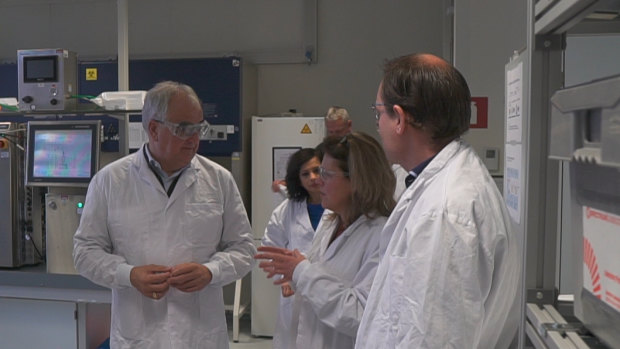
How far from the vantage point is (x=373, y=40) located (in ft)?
14.5

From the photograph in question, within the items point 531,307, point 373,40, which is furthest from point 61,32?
point 531,307

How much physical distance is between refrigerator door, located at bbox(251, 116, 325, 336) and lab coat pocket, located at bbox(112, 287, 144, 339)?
220cm

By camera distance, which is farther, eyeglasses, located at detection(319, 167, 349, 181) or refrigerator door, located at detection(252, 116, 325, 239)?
refrigerator door, located at detection(252, 116, 325, 239)

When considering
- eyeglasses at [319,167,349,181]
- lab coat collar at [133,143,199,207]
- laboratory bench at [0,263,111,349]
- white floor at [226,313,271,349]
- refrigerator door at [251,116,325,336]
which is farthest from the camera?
refrigerator door at [251,116,325,336]

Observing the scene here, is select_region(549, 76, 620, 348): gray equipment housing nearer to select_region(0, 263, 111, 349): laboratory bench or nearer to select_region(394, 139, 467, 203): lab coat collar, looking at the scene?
select_region(394, 139, 467, 203): lab coat collar

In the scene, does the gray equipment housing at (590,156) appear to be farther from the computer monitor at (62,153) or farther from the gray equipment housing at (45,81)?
the gray equipment housing at (45,81)

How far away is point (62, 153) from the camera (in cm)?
243

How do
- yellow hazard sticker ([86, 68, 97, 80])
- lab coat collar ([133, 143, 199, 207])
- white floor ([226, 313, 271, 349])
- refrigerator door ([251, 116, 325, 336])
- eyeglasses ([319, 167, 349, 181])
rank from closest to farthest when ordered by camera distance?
eyeglasses ([319, 167, 349, 181]), lab coat collar ([133, 143, 199, 207]), white floor ([226, 313, 271, 349]), refrigerator door ([251, 116, 325, 336]), yellow hazard sticker ([86, 68, 97, 80])

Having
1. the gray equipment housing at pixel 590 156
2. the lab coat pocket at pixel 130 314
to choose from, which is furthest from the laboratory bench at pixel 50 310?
the gray equipment housing at pixel 590 156

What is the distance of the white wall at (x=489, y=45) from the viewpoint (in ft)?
8.21

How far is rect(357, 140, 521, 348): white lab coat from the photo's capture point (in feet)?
3.04

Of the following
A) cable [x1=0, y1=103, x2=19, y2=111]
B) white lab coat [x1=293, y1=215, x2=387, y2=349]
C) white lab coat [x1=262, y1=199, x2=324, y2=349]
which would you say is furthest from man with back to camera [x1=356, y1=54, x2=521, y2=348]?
cable [x1=0, y1=103, x2=19, y2=111]

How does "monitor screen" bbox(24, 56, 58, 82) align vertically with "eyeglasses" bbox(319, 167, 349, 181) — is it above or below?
above

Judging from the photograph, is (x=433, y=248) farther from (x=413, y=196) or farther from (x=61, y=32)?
(x=61, y=32)
